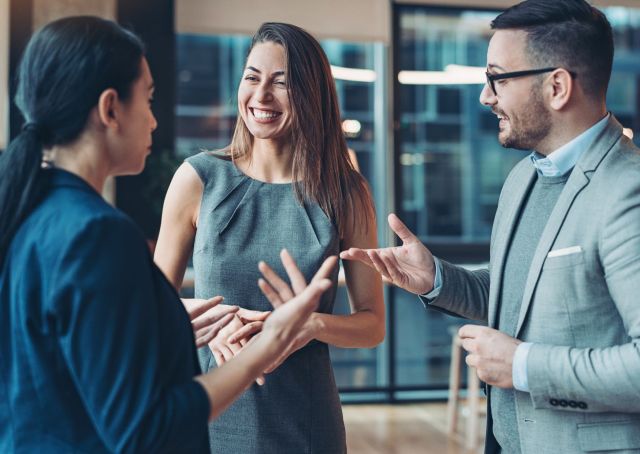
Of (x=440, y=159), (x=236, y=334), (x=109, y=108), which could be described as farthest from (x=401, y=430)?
(x=109, y=108)

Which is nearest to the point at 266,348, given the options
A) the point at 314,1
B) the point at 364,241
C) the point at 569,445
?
the point at 569,445

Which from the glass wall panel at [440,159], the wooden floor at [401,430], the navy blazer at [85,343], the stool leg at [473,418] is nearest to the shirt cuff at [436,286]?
the navy blazer at [85,343]

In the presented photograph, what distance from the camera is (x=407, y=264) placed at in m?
1.92

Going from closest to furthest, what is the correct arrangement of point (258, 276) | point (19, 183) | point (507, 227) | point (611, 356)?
point (19, 183) < point (611, 356) < point (507, 227) < point (258, 276)

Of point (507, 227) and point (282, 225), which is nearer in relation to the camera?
point (507, 227)

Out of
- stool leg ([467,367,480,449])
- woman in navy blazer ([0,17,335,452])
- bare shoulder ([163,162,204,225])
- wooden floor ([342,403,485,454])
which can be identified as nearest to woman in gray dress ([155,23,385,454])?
bare shoulder ([163,162,204,225])

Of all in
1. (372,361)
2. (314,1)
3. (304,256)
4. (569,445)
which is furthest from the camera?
(372,361)

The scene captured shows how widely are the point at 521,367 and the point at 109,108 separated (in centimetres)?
86

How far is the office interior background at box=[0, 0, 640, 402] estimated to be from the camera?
602 centimetres

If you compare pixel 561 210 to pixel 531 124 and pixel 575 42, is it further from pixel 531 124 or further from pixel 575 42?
pixel 575 42

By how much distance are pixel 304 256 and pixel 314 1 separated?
174 inches

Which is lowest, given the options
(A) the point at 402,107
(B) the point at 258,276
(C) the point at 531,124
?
→ (B) the point at 258,276

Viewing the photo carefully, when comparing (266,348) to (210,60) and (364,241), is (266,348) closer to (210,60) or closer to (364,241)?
(364,241)

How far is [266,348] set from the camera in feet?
4.09
